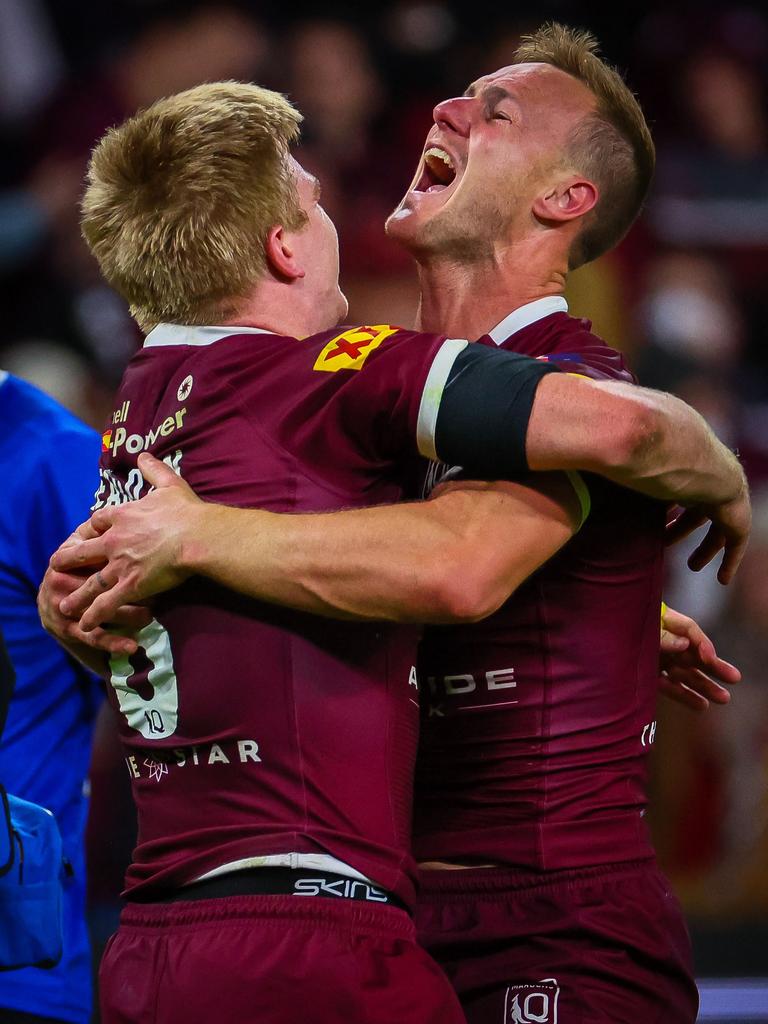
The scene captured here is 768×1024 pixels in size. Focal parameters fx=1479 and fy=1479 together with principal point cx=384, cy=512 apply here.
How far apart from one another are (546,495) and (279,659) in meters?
0.42

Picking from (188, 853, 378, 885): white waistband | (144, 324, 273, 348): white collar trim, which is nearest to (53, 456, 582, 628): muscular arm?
(144, 324, 273, 348): white collar trim

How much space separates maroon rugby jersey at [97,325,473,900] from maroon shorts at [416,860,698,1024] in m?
0.34

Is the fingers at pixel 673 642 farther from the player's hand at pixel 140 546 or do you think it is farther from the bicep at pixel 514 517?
the player's hand at pixel 140 546

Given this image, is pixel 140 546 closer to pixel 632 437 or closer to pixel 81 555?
pixel 81 555

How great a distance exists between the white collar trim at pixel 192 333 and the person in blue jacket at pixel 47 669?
800 mm

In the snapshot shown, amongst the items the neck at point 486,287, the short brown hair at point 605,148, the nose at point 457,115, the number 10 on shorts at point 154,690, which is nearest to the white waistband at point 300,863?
the number 10 on shorts at point 154,690

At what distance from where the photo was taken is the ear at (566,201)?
8.84 ft

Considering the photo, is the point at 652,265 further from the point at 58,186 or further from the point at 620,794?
the point at 620,794

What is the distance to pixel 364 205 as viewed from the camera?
6.34 meters

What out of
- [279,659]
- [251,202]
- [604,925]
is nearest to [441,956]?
[604,925]

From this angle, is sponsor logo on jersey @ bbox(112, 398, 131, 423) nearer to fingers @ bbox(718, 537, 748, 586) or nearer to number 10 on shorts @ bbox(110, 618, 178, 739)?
number 10 on shorts @ bbox(110, 618, 178, 739)

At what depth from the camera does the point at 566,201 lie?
2.71 meters

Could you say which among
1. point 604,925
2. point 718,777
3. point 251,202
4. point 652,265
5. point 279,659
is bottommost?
point 718,777

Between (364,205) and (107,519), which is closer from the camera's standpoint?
(107,519)
